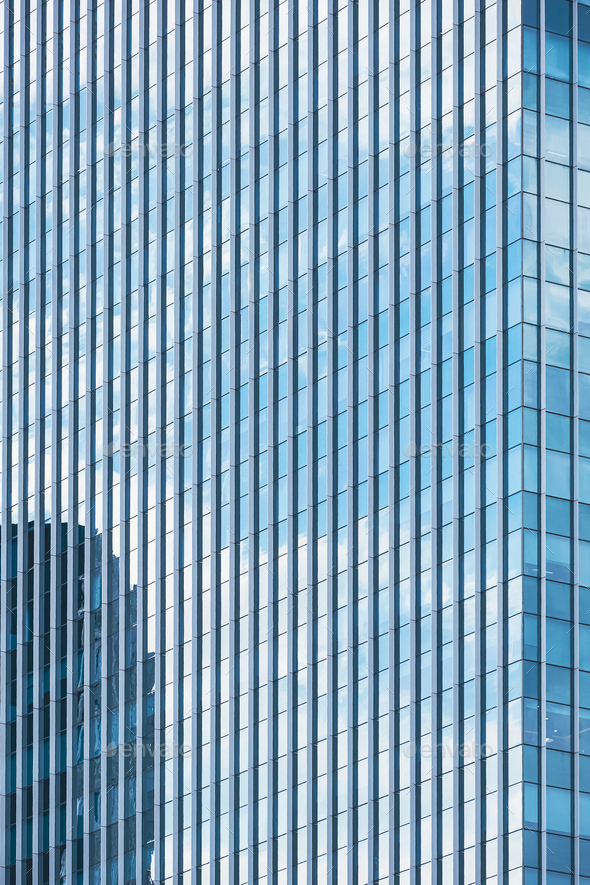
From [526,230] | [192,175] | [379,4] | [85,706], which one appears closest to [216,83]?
[192,175]

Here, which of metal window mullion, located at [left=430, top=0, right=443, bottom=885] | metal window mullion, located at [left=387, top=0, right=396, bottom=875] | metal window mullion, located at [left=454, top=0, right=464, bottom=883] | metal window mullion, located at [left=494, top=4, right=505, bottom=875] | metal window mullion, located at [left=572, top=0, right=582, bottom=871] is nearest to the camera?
metal window mullion, located at [left=572, top=0, right=582, bottom=871]

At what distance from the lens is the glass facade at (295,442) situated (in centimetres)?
8431

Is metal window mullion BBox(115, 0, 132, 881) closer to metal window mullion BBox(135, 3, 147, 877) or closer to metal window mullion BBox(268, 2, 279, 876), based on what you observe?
metal window mullion BBox(135, 3, 147, 877)

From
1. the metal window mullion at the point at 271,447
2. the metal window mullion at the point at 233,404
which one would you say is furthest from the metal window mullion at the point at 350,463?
the metal window mullion at the point at 233,404

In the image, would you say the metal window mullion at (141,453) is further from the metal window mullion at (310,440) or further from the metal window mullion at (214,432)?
the metal window mullion at (310,440)

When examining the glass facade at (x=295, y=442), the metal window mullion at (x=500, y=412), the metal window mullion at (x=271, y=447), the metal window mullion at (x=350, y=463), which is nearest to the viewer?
the metal window mullion at (x=500, y=412)

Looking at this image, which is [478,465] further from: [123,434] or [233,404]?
[123,434]

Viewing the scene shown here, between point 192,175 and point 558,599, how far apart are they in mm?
35476

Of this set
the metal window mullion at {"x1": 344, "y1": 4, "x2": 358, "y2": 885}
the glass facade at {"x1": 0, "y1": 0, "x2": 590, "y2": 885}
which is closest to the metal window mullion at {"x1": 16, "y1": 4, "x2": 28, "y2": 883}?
the glass facade at {"x1": 0, "y1": 0, "x2": 590, "y2": 885}

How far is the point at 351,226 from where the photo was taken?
9588 cm

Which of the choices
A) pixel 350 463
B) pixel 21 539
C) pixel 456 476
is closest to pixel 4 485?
pixel 21 539

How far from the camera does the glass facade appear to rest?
277 ft

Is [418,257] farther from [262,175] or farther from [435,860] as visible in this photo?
[435,860]

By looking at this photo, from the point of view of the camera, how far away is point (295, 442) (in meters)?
96.9
